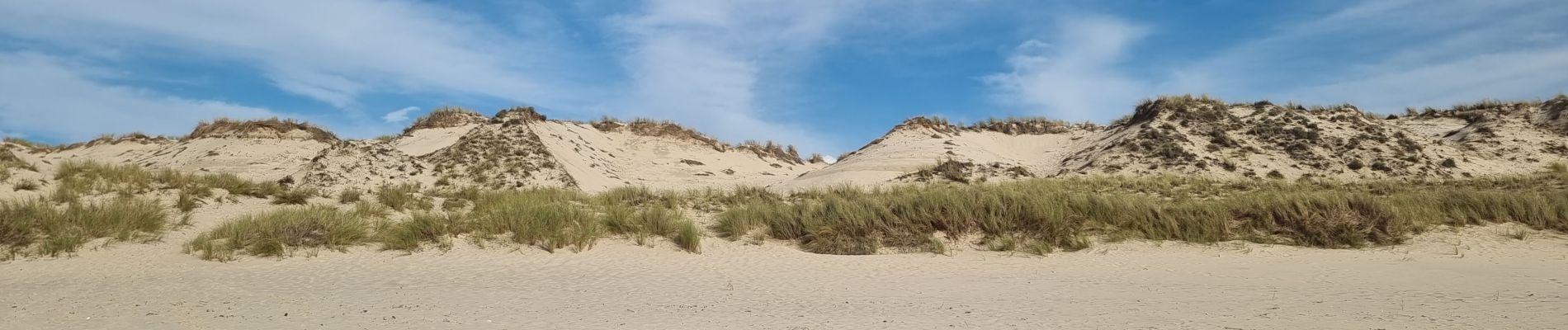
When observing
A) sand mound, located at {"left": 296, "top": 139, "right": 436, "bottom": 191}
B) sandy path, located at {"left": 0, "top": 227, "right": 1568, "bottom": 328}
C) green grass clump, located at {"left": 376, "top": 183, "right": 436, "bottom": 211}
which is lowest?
sandy path, located at {"left": 0, "top": 227, "right": 1568, "bottom": 328}

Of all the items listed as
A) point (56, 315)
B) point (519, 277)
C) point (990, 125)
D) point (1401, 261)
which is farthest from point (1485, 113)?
point (56, 315)

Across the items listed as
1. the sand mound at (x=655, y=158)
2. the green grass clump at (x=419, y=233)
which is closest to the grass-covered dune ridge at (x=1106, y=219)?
the green grass clump at (x=419, y=233)

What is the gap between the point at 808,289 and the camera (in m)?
5.75

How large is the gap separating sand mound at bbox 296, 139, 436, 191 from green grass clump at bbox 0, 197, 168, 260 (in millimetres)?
8346

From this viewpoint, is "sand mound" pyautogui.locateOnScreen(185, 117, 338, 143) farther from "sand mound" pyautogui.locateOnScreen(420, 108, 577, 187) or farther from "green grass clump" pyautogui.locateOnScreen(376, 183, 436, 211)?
"green grass clump" pyautogui.locateOnScreen(376, 183, 436, 211)

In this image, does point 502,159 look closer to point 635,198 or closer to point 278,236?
point 635,198

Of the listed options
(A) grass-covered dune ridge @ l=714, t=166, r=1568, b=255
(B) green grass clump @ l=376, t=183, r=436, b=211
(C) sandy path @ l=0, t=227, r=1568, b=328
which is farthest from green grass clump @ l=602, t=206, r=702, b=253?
(B) green grass clump @ l=376, t=183, r=436, b=211

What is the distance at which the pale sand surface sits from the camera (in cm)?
449

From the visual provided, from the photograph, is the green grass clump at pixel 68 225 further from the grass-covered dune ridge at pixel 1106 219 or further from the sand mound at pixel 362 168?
the sand mound at pixel 362 168

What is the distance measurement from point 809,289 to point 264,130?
26.2 m

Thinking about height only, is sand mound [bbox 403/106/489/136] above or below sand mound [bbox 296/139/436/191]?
above

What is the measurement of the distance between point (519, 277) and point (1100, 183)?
49.4 feet

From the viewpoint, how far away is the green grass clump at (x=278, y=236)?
740cm

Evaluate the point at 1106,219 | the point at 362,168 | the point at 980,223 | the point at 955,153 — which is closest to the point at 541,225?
the point at 980,223
